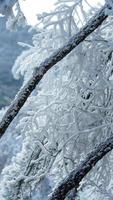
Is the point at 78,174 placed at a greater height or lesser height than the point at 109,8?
lesser

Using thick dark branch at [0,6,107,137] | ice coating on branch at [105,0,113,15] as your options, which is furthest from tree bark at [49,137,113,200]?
ice coating on branch at [105,0,113,15]

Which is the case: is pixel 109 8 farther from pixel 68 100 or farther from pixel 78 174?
pixel 68 100

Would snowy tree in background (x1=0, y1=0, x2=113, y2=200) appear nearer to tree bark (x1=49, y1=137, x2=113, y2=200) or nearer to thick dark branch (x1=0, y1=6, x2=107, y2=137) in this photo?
thick dark branch (x1=0, y1=6, x2=107, y2=137)

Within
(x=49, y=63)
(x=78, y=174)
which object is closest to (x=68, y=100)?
(x=49, y=63)

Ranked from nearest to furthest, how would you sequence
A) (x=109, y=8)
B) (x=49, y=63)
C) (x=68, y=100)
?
(x=109, y=8)
(x=49, y=63)
(x=68, y=100)

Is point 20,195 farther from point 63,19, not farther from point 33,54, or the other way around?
point 63,19

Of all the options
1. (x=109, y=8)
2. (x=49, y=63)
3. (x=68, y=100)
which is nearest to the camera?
(x=109, y=8)

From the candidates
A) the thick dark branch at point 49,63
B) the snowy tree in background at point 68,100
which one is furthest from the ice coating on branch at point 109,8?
the snowy tree in background at point 68,100
